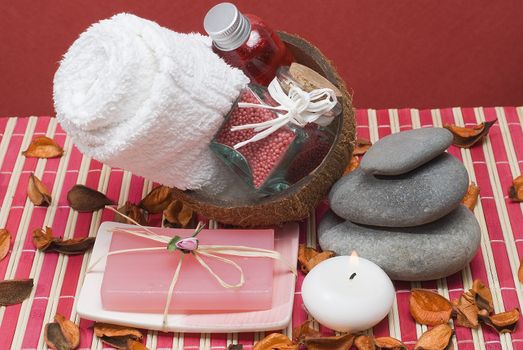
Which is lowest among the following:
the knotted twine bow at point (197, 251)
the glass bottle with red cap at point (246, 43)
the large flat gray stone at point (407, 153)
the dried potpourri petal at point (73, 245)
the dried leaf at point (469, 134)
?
the knotted twine bow at point (197, 251)

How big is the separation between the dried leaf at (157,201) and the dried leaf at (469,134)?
0.33 metres

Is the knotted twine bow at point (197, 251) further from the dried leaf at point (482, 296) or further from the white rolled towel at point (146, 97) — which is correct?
the dried leaf at point (482, 296)

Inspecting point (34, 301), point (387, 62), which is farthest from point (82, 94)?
point (387, 62)

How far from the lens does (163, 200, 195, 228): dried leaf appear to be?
899 millimetres

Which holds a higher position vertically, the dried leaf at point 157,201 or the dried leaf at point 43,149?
the dried leaf at point 43,149

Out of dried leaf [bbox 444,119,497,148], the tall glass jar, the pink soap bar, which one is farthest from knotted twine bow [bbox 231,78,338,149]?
dried leaf [bbox 444,119,497,148]

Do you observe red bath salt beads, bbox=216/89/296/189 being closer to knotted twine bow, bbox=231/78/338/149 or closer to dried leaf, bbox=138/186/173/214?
knotted twine bow, bbox=231/78/338/149

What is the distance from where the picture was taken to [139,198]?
95cm

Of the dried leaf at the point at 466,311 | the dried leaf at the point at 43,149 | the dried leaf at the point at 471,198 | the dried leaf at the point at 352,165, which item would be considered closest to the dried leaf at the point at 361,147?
the dried leaf at the point at 352,165

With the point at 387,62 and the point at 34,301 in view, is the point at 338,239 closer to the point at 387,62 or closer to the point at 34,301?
the point at 34,301

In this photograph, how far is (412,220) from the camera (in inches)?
30.8

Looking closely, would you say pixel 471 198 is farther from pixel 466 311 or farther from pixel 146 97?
pixel 146 97

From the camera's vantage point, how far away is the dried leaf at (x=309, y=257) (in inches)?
32.7

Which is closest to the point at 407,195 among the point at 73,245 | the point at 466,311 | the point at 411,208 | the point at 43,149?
the point at 411,208
